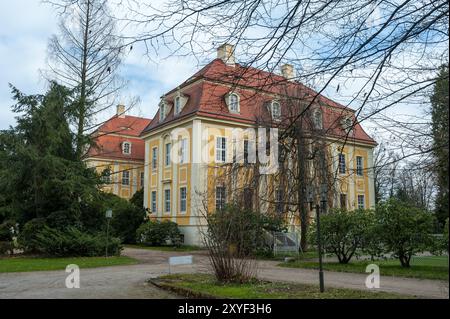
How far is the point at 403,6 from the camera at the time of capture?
6.52 metres

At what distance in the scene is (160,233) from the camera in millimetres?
33469

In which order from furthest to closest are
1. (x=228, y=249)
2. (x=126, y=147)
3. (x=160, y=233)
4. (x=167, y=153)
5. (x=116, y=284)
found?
(x=126, y=147) < (x=167, y=153) < (x=160, y=233) < (x=116, y=284) < (x=228, y=249)

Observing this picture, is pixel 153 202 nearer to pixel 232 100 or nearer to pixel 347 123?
pixel 347 123

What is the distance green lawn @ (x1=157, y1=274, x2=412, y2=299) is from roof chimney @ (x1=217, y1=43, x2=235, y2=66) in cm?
494

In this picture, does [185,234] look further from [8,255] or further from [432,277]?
[432,277]

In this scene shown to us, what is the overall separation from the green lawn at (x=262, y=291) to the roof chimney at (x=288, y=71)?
4.67m

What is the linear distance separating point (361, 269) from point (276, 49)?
11.9 metres

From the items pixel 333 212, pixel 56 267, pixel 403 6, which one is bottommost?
pixel 56 267

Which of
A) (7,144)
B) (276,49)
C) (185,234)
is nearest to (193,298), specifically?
(276,49)

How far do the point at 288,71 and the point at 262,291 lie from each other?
211 inches

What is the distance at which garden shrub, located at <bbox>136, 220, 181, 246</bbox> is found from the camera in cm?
3353

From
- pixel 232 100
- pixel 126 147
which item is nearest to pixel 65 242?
pixel 232 100

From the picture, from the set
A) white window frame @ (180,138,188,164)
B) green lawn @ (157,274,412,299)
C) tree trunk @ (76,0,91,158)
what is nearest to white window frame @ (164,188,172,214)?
white window frame @ (180,138,188,164)
